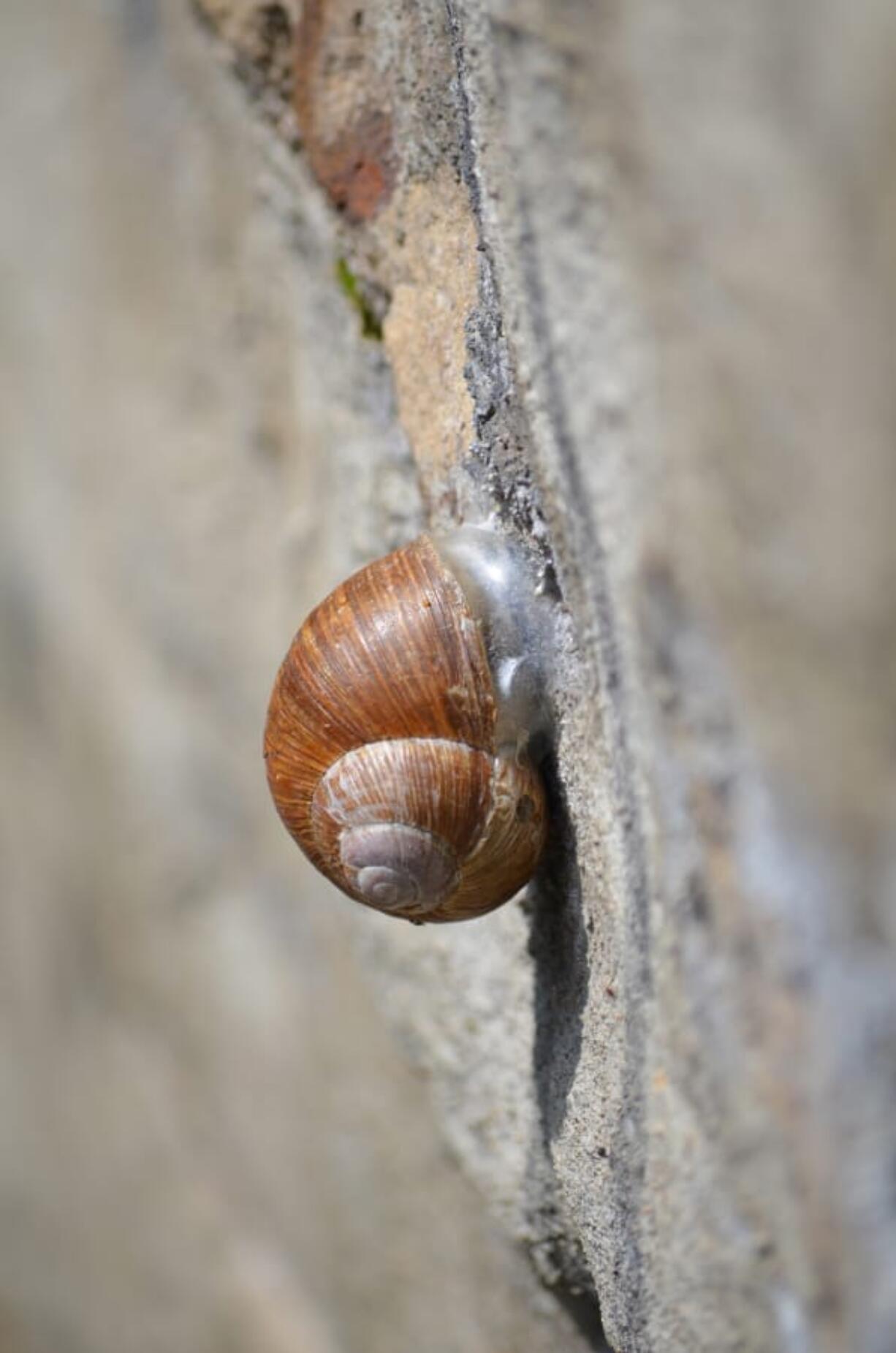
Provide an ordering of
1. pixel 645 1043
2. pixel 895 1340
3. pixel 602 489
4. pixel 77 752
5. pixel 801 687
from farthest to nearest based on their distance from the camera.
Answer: pixel 801 687 → pixel 77 752 → pixel 895 1340 → pixel 602 489 → pixel 645 1043

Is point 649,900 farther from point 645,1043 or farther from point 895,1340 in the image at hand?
point 895,1340

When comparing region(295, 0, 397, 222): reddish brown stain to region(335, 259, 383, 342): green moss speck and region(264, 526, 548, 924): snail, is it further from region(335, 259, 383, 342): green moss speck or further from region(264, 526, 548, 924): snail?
region(264, 526, 548, 924): snail

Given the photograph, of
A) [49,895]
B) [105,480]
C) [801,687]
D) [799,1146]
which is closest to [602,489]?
[105,480]

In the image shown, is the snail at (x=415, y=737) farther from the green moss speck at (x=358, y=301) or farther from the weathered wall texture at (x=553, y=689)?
the green moss speck at (x=358, y=301)

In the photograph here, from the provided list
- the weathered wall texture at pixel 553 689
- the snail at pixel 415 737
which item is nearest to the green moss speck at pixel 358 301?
the weathered wall texture at pixel 553 689

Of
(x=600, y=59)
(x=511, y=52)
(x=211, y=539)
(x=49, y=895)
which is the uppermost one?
(x=600, y=59)

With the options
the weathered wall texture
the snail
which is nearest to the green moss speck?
the weathered wall texture

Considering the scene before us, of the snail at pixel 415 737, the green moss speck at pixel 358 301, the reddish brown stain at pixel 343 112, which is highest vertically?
the reddish brown stain at pixel 343 112
